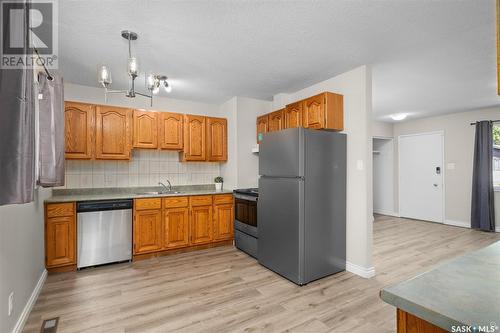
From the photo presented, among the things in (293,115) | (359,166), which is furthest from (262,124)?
(359,166)

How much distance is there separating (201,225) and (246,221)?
2.44ft

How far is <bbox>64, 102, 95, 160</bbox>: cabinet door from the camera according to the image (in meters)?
Answer: 3.41

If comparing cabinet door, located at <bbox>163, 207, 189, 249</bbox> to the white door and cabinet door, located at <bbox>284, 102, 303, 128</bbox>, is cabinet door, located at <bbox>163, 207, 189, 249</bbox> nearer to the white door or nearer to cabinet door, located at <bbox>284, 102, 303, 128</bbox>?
cabinet door, located at <bbox>284, 102, 303, 128</bbox>

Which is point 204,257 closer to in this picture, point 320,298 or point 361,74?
point 320,298

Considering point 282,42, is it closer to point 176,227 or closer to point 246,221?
point 246,221

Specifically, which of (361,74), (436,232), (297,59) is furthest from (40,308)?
(436,232)

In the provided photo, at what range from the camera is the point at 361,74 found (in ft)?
9.99

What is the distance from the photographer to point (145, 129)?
12.8 ft

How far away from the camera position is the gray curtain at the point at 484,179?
5055mm

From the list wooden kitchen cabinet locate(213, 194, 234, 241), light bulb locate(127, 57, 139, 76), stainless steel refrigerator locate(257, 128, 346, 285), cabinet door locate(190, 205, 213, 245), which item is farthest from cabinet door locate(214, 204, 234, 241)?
light bulb locate(127, 57, 139, 76)

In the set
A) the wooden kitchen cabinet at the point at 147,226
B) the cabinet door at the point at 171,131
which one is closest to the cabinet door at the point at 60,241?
the wooden kitchen cabinet at the point at 147,226

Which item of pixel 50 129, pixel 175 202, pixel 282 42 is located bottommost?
pixel 175 202

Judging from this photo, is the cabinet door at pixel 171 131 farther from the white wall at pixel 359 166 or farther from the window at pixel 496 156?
the window at pixel 496 156

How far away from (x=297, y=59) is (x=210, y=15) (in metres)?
1.21
